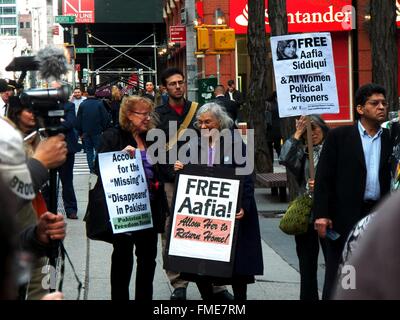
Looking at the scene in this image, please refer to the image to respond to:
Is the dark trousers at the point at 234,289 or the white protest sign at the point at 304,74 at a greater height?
the white protest sign at the point at 304,74

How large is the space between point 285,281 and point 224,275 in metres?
2.06

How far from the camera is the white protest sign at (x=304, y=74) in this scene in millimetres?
8594

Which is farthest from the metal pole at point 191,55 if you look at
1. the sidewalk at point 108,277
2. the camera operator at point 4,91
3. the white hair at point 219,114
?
the white hair at point 219,114

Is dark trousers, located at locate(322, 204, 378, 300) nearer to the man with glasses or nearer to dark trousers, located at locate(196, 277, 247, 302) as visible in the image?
dark trousers, located at locate(196, 277, 247, 302)

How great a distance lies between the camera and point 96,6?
148 feet

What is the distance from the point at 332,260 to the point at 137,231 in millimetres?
1531

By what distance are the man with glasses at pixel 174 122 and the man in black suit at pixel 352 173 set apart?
61.9 inches

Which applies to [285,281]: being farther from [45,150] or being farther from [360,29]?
[360,29]

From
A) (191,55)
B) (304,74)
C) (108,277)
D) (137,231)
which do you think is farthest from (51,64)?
(191,55)

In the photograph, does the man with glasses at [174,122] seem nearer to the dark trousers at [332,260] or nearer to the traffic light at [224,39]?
the dark trousers at [332,260]

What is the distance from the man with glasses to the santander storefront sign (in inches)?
997

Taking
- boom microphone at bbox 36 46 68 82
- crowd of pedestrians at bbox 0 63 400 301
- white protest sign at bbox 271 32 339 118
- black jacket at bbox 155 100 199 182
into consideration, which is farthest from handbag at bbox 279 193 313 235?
boom microphone at bbox 36 46 68 82

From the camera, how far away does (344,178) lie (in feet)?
21.8

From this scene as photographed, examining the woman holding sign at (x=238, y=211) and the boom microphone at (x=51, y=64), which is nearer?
the boom microphone at (x=51, y=64)
